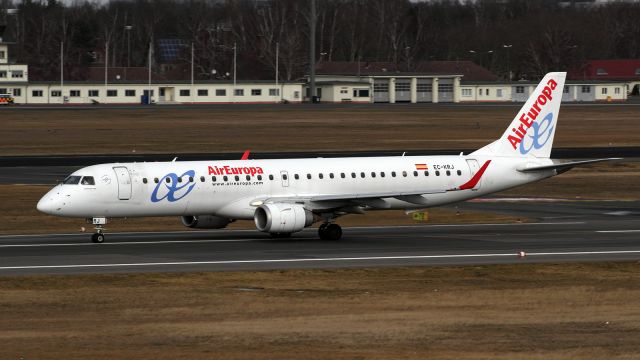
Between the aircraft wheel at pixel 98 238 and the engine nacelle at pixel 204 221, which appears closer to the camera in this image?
the aircraft wheel at pixel 98 238

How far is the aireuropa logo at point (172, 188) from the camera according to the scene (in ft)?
156

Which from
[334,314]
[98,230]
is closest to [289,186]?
[98,230]

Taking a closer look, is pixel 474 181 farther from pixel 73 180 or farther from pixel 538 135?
pixel 73 180

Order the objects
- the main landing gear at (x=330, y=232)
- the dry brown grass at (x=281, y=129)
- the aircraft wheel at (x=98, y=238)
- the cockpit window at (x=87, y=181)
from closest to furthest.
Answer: the cockpit window at (x=87, y=181), the aircraft wheel at (x=98, y=238), the main landing gear at (x=330, y=232), the dry brown grass at (x=281, y=129)

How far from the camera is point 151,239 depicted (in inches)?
1965

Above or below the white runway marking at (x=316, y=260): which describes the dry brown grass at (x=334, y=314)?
below

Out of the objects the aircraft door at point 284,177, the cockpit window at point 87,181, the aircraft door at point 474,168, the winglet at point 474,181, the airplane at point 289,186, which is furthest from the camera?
the aircraft door at point 474,168

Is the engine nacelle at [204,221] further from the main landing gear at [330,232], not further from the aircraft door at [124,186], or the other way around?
the main landing gear at [330,232]

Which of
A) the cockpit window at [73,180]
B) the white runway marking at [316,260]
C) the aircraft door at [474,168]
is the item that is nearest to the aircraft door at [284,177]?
the white runway marking at [316,260]

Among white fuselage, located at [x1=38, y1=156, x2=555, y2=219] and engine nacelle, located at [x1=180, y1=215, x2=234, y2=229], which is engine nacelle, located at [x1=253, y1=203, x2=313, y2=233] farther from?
engine nacelle, located at [x1=180, y1=215, x2=234, y2=229]

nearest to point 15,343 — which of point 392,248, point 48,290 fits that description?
point 48,290

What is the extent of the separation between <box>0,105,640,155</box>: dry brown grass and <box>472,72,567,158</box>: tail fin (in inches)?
1808

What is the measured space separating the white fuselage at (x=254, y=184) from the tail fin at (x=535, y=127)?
0.76 meters

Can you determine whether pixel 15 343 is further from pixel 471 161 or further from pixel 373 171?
pixel 471 161
